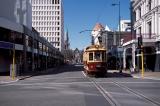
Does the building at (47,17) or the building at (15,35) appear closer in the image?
the building at (15,35)

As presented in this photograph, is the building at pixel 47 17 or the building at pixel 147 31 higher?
the building at pixel 47 17

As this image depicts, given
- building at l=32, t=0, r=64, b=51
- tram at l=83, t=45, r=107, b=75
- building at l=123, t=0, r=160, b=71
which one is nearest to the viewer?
tram at l=83, t=45, r=107, b=75

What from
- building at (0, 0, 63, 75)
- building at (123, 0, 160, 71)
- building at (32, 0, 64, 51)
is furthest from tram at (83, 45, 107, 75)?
building at (32, 0, 64, 51)

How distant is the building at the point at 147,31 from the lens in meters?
56.9

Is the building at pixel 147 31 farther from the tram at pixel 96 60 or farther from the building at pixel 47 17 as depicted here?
the building at pixel 47 17

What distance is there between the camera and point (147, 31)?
205 ft

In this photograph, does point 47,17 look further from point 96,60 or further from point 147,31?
point 96,60

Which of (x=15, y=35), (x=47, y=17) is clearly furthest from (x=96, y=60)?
(x=47, y=17)

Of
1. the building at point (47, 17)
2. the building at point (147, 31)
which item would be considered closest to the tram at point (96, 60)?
the building at point (147, 31)

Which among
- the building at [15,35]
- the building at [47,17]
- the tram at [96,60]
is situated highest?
the building at [47,17]

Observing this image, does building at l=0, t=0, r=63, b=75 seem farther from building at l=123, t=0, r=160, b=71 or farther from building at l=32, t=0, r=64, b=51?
building at l=32, t=0, r=64, b=51

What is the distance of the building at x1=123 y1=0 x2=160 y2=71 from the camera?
2242 inches

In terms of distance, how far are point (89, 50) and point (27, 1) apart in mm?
33930

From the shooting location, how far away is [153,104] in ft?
54.4
